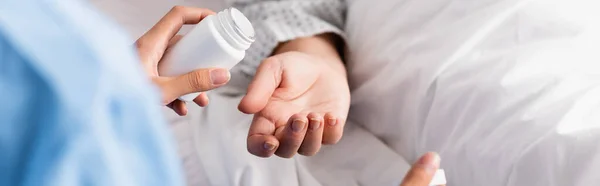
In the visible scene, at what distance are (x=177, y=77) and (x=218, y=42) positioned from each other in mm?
36

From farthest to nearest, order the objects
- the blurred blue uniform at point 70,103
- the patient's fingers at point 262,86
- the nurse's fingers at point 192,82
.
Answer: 1. the patient's fingers at point 262,86
2. the nurse's fingers at point 192,82
3. the blurred blue uniform at point 70,103

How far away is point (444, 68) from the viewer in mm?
591

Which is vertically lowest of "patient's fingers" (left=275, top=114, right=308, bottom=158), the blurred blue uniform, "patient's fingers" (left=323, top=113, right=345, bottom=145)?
"patient's fingers" (left=323, top=113, right=345, bottom=145)

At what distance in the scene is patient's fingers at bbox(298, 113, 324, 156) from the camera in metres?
0.50

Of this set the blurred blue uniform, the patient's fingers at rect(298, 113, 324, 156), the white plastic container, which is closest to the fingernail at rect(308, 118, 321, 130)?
the patient's fingers at rect(298, 113, 324, 156)

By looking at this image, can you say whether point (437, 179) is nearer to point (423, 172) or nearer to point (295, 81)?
point (423, 172)

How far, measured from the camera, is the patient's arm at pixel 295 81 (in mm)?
508

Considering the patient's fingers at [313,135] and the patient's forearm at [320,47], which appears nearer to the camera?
the patient's fingers at [313,135]

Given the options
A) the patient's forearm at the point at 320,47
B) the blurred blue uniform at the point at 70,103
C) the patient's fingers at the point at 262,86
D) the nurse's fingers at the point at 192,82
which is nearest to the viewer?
the blurred blue uniform at the point at 70,103

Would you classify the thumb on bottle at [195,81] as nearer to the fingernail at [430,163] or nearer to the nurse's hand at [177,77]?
the nurse's hand at [177,77]

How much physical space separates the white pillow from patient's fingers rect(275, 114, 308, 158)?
0.48ft

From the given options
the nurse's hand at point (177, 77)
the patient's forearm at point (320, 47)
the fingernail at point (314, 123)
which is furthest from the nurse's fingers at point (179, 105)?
the patient's forearm at point (320, 47)

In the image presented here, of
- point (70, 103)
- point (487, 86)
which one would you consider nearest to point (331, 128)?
point (487, 86)

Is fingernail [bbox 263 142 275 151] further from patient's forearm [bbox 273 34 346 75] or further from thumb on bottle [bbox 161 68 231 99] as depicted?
patient's forearm [bbox 273 34 346 75]
